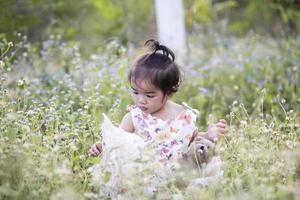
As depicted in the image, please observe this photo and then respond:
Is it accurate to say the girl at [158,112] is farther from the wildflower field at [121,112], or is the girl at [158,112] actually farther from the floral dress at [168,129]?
the wildflower field at [121,112]

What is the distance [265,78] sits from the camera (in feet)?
19.0

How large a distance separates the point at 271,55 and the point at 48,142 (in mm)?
4133

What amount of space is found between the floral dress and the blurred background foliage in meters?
2.98

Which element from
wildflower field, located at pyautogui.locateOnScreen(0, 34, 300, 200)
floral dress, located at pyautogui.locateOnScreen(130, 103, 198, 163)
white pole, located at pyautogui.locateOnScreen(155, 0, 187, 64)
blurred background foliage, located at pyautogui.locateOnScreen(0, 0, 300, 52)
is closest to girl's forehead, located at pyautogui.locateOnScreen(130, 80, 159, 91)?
floral dress, located at pyautogui.locateOnScreen(130, 103, 198, 163)

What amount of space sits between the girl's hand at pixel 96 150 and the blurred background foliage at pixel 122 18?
3019mm

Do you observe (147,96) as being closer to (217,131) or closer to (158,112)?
(158,112)

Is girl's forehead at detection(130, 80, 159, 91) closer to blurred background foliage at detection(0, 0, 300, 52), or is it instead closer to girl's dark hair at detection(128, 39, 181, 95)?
girl's dark hair at detection(128, 39, 181, 95)

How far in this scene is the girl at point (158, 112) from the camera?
330 cm

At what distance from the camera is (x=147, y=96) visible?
335cm

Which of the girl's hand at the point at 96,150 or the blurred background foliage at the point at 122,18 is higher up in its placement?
the girl's hand at the point at 96,150

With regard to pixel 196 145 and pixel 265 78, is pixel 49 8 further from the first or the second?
pixel 196 145

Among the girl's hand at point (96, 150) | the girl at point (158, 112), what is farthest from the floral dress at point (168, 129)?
the girl's hand at point (96, 150)

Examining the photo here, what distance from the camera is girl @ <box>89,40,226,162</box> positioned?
3301 mm

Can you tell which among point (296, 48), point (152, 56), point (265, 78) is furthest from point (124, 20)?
point (152, 56)
